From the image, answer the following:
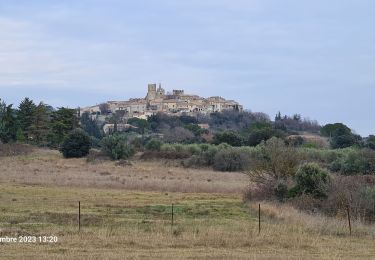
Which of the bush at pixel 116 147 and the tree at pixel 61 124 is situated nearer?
the bush at pixel 116 147

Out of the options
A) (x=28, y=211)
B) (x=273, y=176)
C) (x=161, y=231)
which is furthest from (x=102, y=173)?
(x=161, y=231)

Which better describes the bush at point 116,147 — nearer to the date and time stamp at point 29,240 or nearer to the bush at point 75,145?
the bush at point 75,145

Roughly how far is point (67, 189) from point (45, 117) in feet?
Result: 168

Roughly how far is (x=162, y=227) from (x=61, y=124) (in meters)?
69.3

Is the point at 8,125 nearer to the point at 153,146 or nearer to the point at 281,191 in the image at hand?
the point at 153,146

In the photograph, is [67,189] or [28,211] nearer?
[28,211]

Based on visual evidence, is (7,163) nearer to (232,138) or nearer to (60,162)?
(60,162)

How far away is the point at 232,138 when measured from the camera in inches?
3452

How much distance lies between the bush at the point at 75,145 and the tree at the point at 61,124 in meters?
15.1

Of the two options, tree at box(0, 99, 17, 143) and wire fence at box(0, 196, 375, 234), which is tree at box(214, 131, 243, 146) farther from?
wire fence at box(0, 196, 375, 234)

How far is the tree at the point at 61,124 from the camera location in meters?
88.1

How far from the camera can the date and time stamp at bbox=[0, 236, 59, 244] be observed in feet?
55.0

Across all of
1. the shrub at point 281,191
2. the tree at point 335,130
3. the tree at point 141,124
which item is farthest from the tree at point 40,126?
the shrub at point 281,191

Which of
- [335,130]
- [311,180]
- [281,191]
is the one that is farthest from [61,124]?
[311,180]
